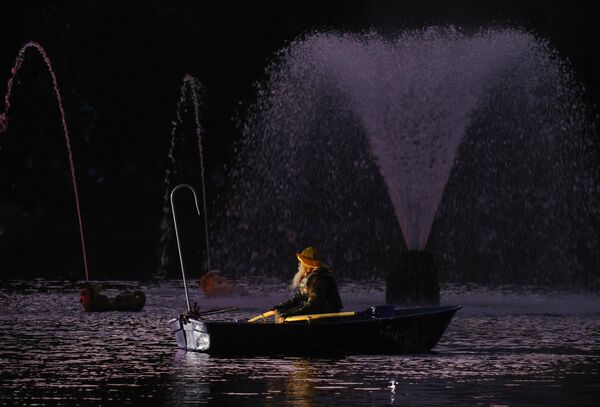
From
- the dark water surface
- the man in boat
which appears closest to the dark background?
the dark water surface

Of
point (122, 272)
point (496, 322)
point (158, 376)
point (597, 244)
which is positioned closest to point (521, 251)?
point (597, 244)

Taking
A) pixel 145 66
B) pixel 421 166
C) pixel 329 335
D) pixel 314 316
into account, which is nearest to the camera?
pixel 329 335

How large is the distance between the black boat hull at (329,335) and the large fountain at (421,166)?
329 inches

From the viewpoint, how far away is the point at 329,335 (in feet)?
82.3

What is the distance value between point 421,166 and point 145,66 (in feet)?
136

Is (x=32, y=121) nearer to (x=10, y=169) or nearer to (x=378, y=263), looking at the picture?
(x=10, y=169)

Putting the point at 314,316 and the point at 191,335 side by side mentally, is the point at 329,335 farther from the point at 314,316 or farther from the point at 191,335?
the point at 191,335

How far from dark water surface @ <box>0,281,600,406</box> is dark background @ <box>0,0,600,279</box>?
98.1 ft

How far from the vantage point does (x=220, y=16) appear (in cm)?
7619

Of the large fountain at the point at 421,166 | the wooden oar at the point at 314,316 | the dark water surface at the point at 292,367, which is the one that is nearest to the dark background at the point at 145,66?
the large fountain at the point at 421,166

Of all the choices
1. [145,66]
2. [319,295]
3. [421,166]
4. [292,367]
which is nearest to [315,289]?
[319,295]

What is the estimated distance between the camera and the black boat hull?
985 inches

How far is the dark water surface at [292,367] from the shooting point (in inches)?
812

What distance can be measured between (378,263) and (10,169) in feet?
59.3
